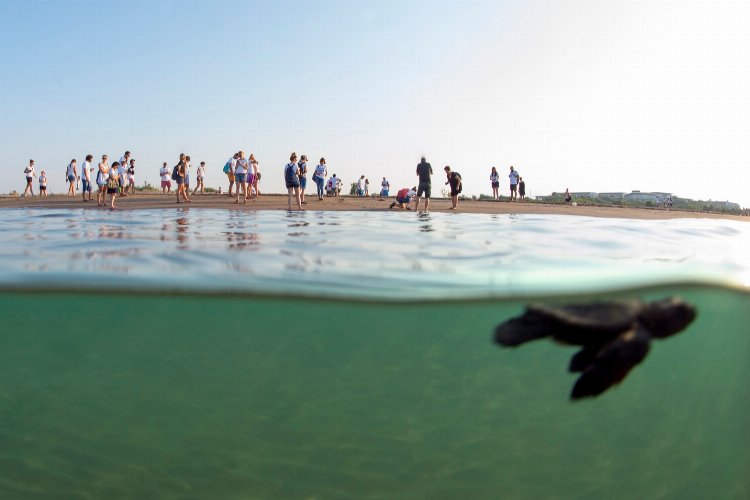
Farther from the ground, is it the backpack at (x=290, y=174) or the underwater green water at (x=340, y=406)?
the backpack at (x=290, y=174)

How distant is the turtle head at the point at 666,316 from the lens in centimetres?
681

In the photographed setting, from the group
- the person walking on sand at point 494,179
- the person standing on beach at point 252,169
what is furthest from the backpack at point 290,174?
the person walking on sand at point 494,179

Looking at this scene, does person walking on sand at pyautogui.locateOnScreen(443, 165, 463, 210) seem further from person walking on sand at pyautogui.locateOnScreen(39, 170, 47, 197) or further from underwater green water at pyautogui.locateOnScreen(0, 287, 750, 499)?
person walking on sand at pyautogui.locateOnScreen(39, 170, 47, 197)

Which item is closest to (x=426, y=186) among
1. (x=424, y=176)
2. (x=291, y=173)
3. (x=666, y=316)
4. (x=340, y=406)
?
(x=424, y=176)

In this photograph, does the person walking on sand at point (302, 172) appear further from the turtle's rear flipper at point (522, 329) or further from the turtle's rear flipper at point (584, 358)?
the turtle's rear flipper at point (522, 329)

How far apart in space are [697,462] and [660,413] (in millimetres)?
1324

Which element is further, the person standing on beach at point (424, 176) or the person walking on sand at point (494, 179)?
the person walking on sand at point (494, 179)

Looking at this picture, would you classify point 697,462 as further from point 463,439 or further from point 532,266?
point 532,266

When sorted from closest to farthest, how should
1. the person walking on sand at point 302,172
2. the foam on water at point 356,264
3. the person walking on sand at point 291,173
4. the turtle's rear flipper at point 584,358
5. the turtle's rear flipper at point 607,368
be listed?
the turtle's rear flipper at point 607,368 → the turtle's rear flipper at point 584,358 → the foam on water at point 356,264 → the person walking on sand at point 291,173 → the person walking on sand at point 302,172

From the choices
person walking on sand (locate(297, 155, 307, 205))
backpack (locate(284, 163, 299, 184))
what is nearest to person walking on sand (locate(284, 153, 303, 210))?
backpack (locate(284, 163, 299, 184))

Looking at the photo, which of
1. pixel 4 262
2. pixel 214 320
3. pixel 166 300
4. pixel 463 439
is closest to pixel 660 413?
pixel 463 439

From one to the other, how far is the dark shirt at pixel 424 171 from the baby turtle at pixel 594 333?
15254mm

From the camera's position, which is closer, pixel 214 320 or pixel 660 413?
pixel 214 320

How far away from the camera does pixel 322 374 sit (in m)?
13.4
